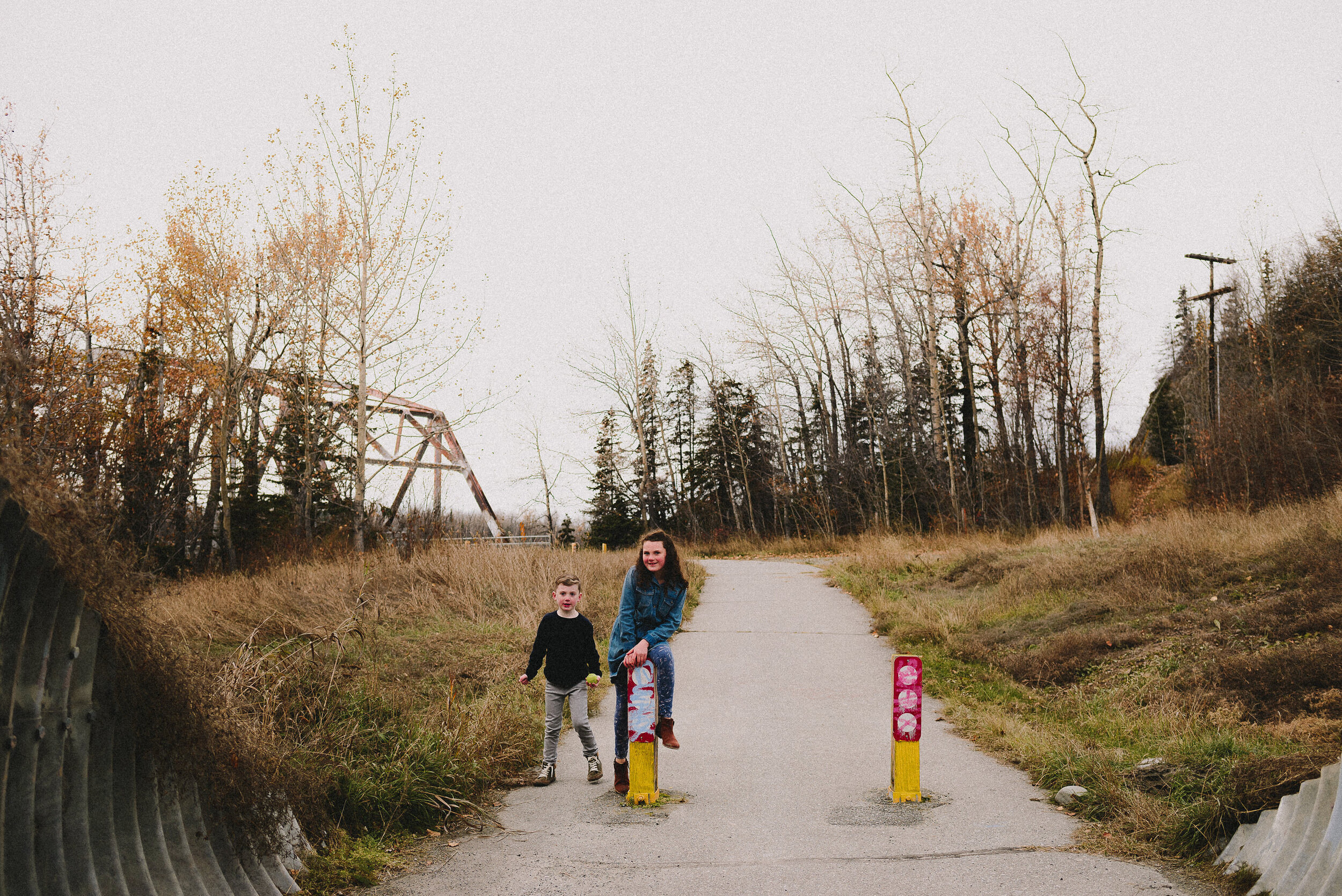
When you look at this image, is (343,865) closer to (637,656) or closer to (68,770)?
(68,770)

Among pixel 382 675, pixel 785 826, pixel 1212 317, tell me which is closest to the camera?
pixel 785 826

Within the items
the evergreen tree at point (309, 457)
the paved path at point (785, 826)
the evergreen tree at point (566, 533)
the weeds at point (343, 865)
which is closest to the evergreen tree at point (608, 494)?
the evergreen tree at point (566, 533)

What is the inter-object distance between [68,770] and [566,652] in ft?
11.8

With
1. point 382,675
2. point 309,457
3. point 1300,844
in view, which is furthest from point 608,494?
point 1300,844

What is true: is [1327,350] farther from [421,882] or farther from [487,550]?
[421,882]

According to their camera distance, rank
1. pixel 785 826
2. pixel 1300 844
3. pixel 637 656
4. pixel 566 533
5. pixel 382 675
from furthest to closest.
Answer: pixel 566 533, pixel 382 675, pixel 637 656, pixel 785 826, pixel 1300 844

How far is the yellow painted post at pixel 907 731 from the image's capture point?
19.5 feet

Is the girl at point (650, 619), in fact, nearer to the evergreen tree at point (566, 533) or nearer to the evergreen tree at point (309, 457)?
the evergreen tree at point (309, 457)

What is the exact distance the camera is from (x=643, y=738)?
235 inches

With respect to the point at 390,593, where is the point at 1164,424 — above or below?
above

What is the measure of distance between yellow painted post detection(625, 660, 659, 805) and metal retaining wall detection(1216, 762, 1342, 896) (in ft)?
10.8

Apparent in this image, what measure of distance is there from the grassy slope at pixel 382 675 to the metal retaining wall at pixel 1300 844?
4344mm

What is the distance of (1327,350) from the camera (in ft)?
93.0

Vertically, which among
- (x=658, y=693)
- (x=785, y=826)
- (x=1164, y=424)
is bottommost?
(x=785, y=826)
